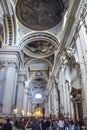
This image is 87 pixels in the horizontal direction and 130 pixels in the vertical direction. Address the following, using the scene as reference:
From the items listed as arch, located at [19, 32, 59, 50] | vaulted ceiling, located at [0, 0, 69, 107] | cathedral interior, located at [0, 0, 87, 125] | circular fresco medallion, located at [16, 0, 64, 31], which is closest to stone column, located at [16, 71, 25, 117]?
cathedral interior, located at [0, 0, 87, 125]

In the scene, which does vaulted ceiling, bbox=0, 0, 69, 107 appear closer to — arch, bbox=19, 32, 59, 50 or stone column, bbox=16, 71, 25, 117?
arch, bbox=19, 32, 59, 50

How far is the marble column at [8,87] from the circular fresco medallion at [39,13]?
472 cm

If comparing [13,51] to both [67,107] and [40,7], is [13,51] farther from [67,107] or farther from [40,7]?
[67,107]

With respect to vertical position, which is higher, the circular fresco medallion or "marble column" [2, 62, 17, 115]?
the circular fresco medallion

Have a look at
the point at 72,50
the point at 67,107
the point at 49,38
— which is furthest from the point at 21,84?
the point at 72,50

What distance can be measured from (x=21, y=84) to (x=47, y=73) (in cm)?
887

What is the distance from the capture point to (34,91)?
3638cm

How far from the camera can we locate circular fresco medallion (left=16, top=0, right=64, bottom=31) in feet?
42.3

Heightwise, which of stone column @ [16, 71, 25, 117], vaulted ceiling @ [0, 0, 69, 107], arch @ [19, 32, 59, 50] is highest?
vaulted ceiling @ [0, 0, 69, 107]

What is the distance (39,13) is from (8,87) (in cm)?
763

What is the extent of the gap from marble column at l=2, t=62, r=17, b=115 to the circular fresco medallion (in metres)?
4.72

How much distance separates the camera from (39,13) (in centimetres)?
1365

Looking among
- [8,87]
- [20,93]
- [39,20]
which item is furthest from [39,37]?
[20,93]

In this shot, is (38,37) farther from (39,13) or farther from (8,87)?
(8,87)
